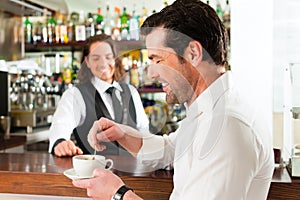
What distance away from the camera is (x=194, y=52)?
1.03 m

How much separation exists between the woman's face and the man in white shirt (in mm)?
1127

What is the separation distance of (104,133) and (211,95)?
0.57 meters

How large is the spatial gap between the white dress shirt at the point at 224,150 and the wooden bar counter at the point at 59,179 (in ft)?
0.98

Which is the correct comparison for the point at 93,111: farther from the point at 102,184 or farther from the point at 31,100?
the point at 31,100

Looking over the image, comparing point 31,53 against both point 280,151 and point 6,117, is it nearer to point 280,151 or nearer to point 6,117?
point 6,117

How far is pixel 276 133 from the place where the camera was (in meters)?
2.00

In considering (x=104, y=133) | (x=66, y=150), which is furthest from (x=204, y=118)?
(x=66, y=150)

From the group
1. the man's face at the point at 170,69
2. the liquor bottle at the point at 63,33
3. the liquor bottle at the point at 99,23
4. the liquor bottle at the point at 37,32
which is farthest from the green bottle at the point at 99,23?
the man's face at the point at 170,69

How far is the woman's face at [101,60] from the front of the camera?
224 cm

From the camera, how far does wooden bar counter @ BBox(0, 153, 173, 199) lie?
1.39 m

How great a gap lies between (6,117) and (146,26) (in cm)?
264

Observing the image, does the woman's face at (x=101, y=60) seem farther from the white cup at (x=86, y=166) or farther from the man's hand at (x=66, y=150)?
the white cup at (x=86, y=166)

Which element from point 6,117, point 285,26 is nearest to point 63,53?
point 6,117

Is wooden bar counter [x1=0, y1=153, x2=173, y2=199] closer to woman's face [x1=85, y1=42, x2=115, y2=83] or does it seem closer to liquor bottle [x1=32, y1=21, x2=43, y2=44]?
woman's face [x1=85, y1=42, x2=115, y2=83]
